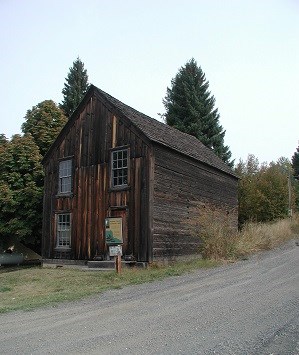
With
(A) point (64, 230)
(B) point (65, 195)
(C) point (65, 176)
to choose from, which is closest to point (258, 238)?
(A) point (64, 230)

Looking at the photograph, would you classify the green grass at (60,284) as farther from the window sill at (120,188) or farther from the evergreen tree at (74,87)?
the evergreen tree at (74,87)

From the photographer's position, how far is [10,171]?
26.2 meters

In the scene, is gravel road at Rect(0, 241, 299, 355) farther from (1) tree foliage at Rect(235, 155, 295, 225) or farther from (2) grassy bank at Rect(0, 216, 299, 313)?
(1) tree foliage at Rect(235, 155, 295, 225)

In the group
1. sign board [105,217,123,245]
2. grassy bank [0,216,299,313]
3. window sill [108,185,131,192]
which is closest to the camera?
grassy bank [0,216,299,313]

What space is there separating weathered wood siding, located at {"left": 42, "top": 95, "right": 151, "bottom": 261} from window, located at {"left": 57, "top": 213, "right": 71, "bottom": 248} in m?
0.29

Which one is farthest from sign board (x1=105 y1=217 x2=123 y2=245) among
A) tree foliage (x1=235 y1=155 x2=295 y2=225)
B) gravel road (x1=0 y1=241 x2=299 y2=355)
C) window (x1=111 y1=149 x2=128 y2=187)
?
tree foliage (x1=235 y1=155 x2=295 y2=225)

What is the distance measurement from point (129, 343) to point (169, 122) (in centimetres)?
3816

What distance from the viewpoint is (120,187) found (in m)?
19.5

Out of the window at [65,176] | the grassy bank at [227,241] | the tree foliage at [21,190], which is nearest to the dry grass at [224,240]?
the grassy bank at [227,241]

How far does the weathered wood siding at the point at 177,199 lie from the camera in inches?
741

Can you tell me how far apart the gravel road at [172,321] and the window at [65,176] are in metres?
10.5

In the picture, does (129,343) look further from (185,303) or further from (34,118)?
(34,118)

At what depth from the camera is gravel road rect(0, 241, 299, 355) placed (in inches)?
250

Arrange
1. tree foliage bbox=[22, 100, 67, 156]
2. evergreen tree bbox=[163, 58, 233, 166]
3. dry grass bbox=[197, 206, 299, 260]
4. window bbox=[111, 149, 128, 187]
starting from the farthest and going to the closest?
evergreen tree bbox=[163, 58, 233, 166]
tree foliage bbox=[22, 100, 67, 156]
window bbox=[111, 149, 128, 187]
dry grass bbox=[197, 206, 299, 260]
